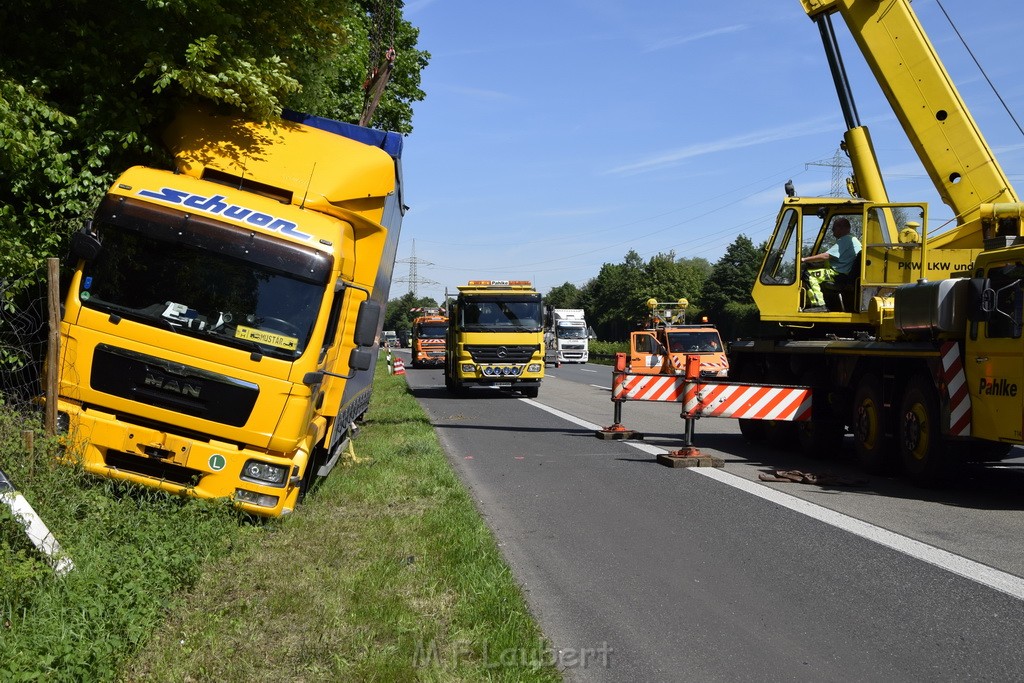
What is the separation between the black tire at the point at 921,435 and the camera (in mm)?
10234

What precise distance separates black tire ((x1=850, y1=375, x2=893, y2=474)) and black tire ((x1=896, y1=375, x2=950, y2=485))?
23 cm

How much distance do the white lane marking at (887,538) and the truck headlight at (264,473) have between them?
459 cm

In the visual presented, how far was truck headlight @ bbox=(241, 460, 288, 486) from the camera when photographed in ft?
25.1

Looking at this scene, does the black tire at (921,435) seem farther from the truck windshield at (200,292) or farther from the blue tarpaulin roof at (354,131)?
the truck windshield at (200,292)

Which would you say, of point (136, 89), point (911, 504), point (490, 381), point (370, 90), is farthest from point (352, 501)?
point (490, 381)

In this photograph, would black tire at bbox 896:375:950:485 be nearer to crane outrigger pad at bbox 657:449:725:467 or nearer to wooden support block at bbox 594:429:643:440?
crane outrigger pad at bbox 657:449:725:467

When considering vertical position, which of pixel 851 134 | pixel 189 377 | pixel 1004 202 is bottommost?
pixel 189 377

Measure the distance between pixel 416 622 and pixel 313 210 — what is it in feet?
14.9

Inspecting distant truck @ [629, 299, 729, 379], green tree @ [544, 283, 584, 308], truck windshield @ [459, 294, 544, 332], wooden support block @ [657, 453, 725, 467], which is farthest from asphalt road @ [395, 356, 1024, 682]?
green tree @ [544, 283, 584, 308]

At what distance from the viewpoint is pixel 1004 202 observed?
12.1 metres

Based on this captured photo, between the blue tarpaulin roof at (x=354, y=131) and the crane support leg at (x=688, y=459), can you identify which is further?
the crane support leg at (x=688, y=459)

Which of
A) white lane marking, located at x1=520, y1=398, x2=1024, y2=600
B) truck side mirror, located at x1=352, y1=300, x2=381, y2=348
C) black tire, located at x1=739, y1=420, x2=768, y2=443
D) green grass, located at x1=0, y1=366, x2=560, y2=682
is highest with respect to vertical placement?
truck side mirror, located at x1=352, y1=300, x2=381, y2=348

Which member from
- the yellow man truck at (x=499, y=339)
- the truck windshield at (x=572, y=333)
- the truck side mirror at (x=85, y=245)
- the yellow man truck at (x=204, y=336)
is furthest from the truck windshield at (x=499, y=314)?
the truck windshield at (x=572, y=333)

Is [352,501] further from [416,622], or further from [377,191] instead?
[416,622]
